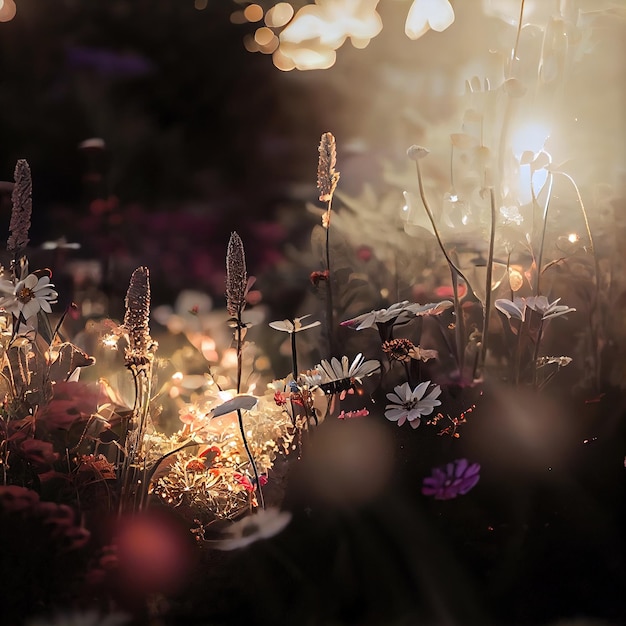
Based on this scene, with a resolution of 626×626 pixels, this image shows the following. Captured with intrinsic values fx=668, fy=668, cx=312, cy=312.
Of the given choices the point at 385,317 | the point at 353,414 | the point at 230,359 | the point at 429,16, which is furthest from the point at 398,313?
the point at 429,16

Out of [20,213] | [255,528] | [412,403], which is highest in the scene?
[20,213]

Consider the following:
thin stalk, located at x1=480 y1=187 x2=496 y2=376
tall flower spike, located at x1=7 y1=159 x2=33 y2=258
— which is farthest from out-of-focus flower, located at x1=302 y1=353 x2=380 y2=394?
tall flower spike, located at x1=7 y1=159 x2=33 y2=258

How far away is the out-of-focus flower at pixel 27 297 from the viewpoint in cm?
74

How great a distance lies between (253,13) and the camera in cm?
89

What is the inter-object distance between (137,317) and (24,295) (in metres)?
0.15

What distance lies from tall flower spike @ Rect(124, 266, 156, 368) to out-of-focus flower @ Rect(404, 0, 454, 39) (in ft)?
1.49

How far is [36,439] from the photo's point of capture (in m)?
0.76

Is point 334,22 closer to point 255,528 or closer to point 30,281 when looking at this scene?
point 30,281

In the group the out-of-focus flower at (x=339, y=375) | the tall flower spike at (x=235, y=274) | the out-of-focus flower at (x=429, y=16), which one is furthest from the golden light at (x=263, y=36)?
the out-of-focus flower at (x=339, y=375)

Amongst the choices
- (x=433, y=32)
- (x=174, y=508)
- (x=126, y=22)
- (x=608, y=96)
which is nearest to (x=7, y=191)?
(x=126, y=22)

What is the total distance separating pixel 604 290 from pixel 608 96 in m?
0.24

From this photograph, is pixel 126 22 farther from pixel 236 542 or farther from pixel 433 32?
pixel 236 542

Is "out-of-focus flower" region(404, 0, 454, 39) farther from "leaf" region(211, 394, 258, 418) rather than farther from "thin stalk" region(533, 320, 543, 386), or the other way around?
"leaf" region(211, 394, 258, 418)

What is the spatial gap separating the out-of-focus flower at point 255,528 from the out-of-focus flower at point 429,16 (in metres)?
0.60
